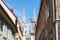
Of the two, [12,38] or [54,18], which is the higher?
[54,18]

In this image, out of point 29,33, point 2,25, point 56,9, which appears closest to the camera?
point 56,9

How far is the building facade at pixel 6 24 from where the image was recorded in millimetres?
30830

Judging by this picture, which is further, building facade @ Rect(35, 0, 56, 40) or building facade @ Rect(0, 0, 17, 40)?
building facade @ Rect(0, 0, 17, 40)

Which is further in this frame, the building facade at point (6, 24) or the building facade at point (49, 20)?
the building facade at point (6, 24)

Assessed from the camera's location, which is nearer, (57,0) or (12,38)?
(57,0)

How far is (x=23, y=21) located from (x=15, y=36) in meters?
41.9

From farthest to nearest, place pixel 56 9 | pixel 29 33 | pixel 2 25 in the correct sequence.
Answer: pixel 29 33, pixel 2 25, pixel 56 9

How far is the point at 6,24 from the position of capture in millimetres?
31188

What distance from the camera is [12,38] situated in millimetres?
31516

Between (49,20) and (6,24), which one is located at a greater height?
(49,20)

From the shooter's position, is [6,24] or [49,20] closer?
[49,20]

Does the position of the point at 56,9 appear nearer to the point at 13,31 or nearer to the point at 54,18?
the point at 54,18

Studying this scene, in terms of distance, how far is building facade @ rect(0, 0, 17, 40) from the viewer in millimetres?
30830

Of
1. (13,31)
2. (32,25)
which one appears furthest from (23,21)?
(13,31)
